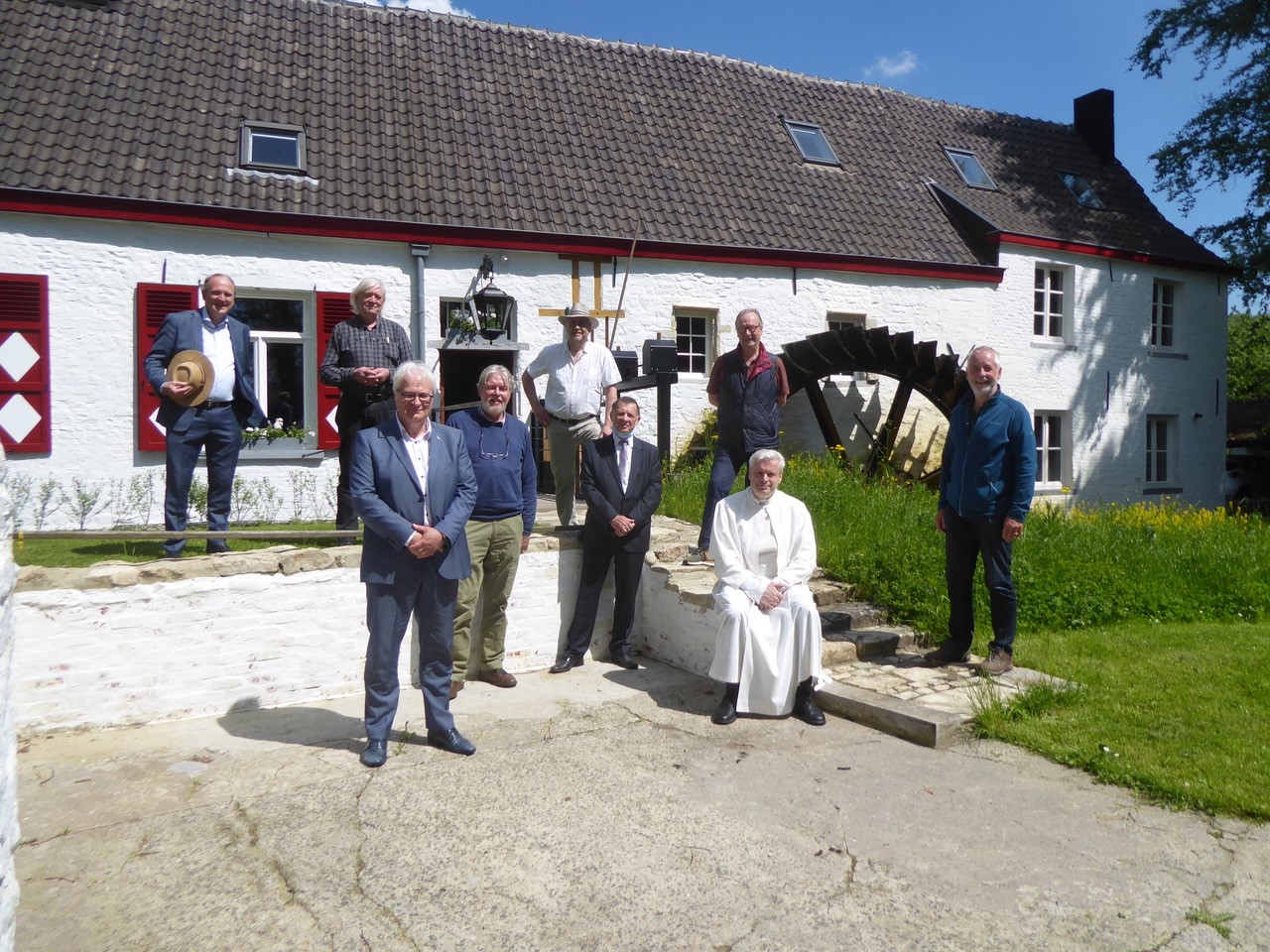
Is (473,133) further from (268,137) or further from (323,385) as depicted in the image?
(323,385)

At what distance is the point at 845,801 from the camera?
4.41m

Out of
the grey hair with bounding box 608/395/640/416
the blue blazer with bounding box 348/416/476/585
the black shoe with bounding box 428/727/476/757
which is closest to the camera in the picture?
the blue blazer with bounding box 348/416/476/585

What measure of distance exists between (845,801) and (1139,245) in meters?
15.9

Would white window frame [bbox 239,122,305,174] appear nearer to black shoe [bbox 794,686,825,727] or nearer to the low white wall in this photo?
the low white wall

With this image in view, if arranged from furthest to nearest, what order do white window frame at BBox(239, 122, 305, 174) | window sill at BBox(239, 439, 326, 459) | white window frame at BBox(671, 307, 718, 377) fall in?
white window frame at BBox(671, 307, 718, 377)
white window frame at BBox(239, 122, 305, 174)
window sill at BBox(239, 439, 326, 459)

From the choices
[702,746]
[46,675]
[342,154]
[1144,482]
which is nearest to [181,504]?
[46,675]

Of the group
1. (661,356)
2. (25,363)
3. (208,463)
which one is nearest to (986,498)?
(661,356)

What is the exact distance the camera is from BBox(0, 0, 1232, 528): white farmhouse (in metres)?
10.2

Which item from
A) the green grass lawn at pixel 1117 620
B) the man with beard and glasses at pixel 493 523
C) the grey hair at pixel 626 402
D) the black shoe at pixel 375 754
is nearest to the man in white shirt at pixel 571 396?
the grey hair at pixel 626 402

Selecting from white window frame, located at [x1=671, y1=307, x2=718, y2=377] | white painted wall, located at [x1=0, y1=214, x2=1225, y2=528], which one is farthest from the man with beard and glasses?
white window frame, located at [x1=671, y1=307, x2=718, y2=377]

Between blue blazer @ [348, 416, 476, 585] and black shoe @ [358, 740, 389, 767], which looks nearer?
blue blazer @ [348, 416, 476, 585]

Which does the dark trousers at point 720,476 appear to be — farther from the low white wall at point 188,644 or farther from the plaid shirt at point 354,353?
the plaid shirt at point 354,353

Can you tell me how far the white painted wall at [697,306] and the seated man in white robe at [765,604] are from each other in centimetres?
632

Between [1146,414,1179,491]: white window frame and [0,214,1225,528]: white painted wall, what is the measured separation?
0.52 ft
